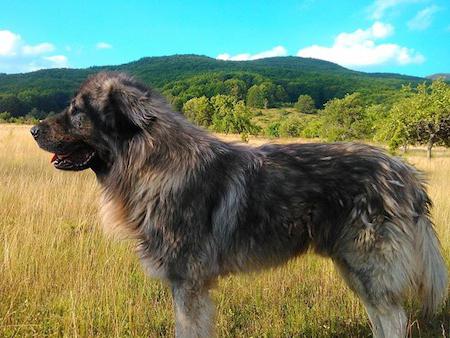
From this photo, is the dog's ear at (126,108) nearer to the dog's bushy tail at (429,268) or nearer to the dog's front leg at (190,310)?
the dog's front leg at (190,310)

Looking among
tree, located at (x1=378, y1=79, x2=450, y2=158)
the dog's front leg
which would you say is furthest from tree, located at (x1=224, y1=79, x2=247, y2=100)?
the dog's front leg

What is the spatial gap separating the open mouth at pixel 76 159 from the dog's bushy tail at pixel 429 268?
7.72 ft

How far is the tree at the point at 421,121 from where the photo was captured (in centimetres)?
2484

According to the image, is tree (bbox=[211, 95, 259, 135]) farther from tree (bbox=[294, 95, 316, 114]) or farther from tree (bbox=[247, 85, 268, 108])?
tree (bbox=[247, 85, 268, 108])

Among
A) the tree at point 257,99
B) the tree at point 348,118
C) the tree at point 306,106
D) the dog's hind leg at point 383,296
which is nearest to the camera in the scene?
the dog's hind leg at point 383,296

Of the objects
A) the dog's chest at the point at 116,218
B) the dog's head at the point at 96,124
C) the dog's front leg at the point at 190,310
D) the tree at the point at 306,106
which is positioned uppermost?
the dog's head at the point at 96,124

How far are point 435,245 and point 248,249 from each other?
136 centimetres

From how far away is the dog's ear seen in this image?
2.91 meters

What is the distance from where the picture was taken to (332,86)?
4712 inches

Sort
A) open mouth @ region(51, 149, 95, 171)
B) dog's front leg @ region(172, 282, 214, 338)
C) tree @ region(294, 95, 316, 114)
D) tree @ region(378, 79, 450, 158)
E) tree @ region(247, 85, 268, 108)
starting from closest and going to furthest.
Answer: dog's front leg @ region(172, 282, 214, 338)
open mouth @ region(51, 149, 95, 171)
tree @ region(378, 79, 450, 158)
tree @ region(294, 95, 316, 114)
tree @ region(247, 85, 268, 108)

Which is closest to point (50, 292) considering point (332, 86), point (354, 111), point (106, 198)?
point (106, 198)

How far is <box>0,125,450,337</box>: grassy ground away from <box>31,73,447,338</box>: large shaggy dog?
0.48 metres

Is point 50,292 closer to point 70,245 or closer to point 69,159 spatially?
point 70,245

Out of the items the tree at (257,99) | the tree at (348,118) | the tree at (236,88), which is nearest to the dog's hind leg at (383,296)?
the tree at (348,118)
